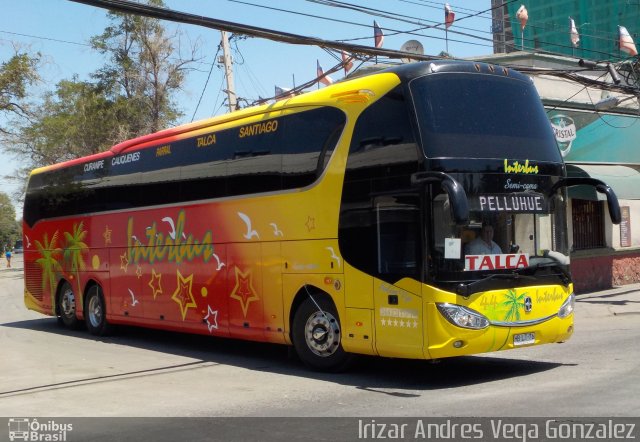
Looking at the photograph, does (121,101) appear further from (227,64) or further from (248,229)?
(248,229)

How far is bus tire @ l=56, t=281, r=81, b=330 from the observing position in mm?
17578

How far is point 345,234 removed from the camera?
9.94 meters

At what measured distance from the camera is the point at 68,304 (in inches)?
703

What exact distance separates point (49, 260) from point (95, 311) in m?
2.50

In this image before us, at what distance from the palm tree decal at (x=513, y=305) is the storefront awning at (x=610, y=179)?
9.56m

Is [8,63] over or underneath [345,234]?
over

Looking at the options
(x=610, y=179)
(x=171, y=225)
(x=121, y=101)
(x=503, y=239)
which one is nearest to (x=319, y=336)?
(x=503, y=239)

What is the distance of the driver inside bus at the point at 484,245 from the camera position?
9.20 m

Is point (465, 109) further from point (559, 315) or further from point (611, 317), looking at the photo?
point (611, 317)

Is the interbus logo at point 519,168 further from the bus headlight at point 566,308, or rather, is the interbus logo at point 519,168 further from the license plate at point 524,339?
the license plate at point 524,339

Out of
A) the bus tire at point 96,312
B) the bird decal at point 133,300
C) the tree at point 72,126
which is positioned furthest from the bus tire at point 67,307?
the tree at point 72,126

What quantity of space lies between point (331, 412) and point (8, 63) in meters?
31.6

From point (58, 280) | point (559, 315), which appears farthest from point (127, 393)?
point (58, 280)

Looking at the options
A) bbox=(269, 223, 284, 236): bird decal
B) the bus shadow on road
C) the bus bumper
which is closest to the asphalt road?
the bus shadow on road
